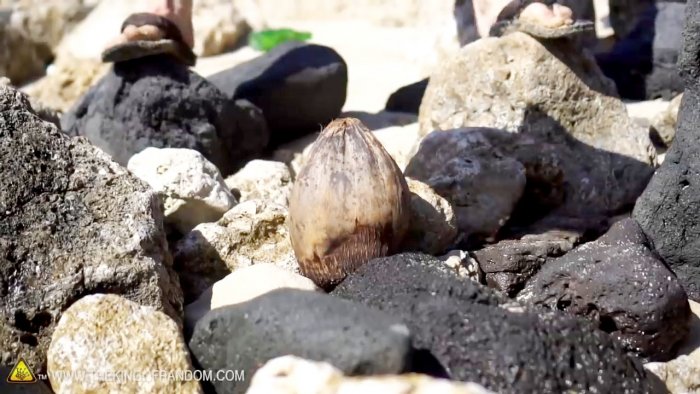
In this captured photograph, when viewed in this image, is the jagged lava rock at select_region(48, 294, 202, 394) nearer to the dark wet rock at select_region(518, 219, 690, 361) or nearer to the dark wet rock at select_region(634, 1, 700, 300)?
the dark wet rock at select_region(518, 219, 690, 361)

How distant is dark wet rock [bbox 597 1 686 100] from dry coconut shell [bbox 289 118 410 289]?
391 cm

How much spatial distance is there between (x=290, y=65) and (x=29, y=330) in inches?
117

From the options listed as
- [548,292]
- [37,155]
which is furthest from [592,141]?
[37,155]

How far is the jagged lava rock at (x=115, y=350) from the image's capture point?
237 centimetres

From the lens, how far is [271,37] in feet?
33.3

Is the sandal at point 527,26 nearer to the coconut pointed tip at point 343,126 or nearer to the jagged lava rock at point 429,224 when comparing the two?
the jagged lava rock at point 429,224

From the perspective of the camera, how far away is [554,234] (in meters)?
3.54

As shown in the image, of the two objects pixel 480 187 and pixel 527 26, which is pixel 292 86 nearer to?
pixel 527 26

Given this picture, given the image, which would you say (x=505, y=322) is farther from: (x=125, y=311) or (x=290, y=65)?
(x=290, y=65)

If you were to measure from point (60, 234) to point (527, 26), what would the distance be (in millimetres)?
2481

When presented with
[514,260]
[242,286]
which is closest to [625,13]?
[514,260]

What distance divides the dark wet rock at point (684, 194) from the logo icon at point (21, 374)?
2204 mm

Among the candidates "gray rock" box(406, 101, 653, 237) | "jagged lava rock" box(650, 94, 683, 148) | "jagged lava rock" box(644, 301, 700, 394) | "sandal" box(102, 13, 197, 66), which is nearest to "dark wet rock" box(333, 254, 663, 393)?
"jagged lava rock" box(644, 301, 700, 394)

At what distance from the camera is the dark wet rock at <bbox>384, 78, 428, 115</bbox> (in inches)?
236
